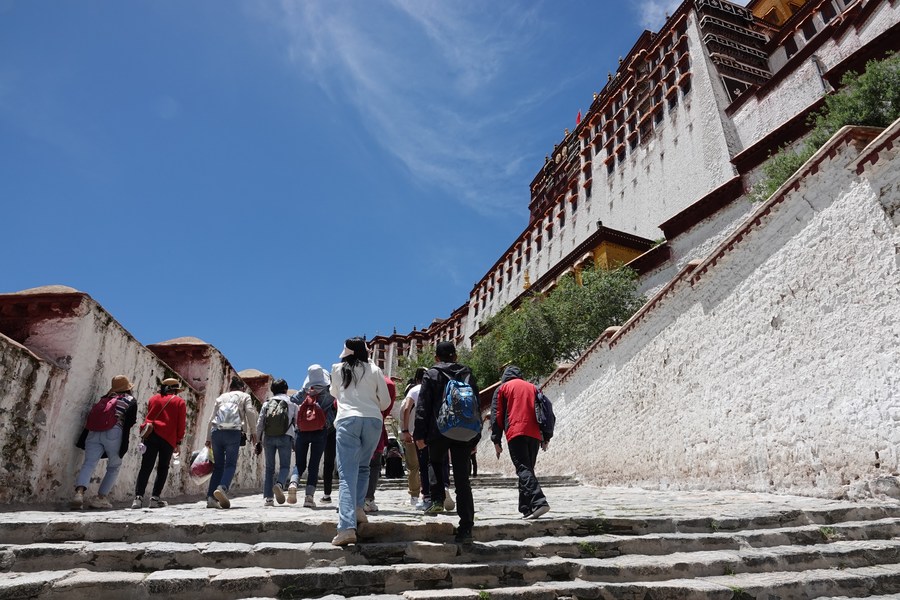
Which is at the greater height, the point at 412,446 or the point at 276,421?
the point at 276,421

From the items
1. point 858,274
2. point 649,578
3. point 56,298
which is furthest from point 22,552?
point 858,274

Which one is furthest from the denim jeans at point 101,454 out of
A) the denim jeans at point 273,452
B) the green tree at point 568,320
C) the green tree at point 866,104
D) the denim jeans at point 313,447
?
the green tree at point 568,320

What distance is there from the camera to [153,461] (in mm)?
6164

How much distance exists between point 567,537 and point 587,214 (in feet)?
108

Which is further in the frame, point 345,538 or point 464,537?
point 464,537

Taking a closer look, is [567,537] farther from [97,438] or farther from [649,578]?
[97,438]

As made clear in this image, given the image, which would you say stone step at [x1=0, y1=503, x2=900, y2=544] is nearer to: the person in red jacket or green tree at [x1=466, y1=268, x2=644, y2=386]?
the person in red jacket

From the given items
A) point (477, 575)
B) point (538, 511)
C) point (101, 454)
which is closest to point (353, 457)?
point (477, 575)

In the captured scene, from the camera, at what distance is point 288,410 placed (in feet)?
20.5

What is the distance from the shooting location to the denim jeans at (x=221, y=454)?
6152mm

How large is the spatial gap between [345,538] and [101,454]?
3770 millimetres

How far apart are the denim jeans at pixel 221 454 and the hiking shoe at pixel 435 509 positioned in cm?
234

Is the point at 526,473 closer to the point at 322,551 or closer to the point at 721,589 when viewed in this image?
the point at 721,589

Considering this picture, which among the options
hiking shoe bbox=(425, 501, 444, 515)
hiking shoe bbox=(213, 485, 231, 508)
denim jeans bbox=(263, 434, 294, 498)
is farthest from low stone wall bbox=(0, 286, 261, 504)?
hiking shoe bbox=(425, 501, 444, 515)
